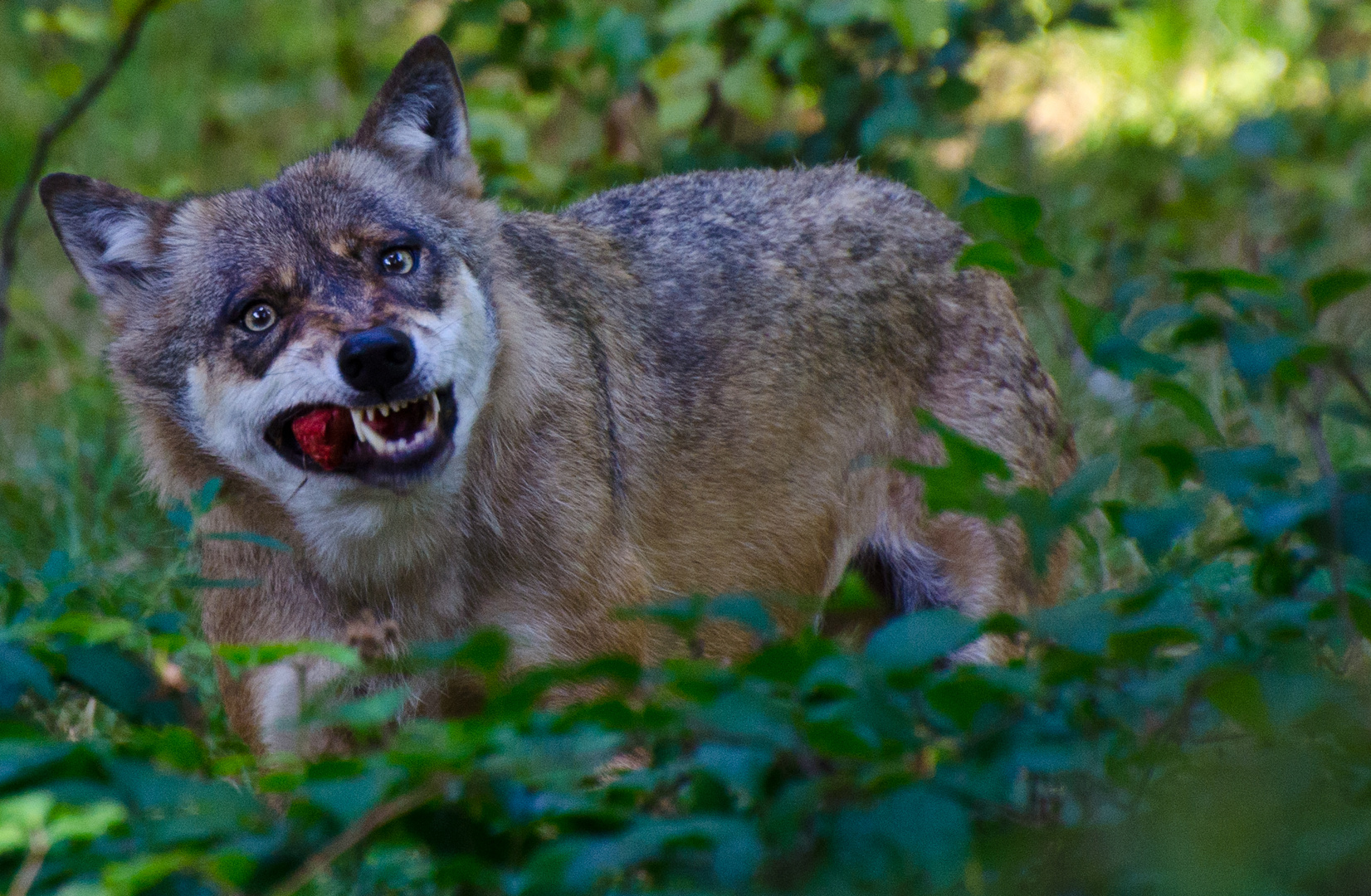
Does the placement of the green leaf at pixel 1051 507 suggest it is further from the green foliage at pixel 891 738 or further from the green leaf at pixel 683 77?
the green leaf at pixel 683 77

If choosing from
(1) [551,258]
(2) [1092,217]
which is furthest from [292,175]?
(2) [1092,217]

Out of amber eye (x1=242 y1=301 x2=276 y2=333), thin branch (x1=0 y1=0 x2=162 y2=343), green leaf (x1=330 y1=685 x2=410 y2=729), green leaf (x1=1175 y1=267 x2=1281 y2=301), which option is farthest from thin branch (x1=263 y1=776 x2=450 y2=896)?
thin branch (x1=0 y1=0 x2=162 y2=343)

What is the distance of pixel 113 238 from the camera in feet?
13.5

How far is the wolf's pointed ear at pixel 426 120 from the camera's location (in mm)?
4191

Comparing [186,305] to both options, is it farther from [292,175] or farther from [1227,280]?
Result: [1227,280]

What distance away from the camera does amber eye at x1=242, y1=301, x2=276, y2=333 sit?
147 inches

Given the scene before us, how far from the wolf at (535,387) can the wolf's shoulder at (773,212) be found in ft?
0.04

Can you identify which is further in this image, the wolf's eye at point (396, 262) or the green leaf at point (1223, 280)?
the wolf's eye at point (396, 262)

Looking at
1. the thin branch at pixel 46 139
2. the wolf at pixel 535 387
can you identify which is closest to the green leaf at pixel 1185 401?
the wolf at pixel 535 387

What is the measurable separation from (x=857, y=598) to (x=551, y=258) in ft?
8.01

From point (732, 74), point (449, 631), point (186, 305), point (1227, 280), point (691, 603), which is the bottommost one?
point (449, 631)

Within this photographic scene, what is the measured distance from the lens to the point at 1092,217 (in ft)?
27.5

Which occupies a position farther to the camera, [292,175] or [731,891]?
[292,175]

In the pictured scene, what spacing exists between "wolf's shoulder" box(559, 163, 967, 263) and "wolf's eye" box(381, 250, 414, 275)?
1058 millimetres
